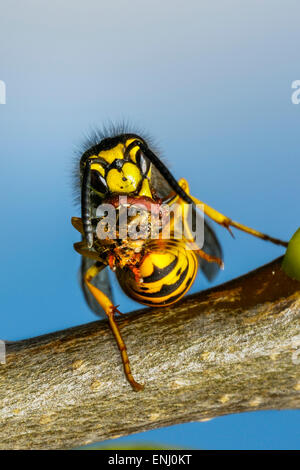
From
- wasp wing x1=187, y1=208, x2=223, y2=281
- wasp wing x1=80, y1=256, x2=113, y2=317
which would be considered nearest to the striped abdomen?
wasp wing x1=187, y1=208, x2=223, y2=281

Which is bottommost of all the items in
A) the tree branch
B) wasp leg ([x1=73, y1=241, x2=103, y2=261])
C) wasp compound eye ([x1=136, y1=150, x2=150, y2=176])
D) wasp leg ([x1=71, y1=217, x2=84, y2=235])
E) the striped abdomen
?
the tree branch

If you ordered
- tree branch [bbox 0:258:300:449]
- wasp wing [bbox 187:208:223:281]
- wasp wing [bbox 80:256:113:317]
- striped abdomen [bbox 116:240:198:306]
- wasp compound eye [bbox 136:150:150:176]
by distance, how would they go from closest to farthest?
tree branch [bbox 0:258:300:449]
striped abdomen [bbox 116:240:198:306]
wasp compound eye [bbox 136:150:150:176]
wasp wing [bbox 187:208:223:281]
wasp wing [bbox 80:256:113:317]

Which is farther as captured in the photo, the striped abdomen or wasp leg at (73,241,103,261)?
wasp leg at (73,241,103,261)

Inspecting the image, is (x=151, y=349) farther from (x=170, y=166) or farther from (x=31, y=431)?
(x=170, y=166)

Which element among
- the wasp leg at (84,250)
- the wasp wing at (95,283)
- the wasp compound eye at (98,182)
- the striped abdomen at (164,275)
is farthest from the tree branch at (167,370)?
the wasp wing at (95,283)

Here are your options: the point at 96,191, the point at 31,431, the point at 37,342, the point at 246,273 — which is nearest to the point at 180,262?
the point at 246,273

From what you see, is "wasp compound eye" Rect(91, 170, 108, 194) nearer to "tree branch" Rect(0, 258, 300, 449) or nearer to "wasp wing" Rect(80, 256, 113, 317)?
"tree branch" Rect(0, 258, 300, 449)

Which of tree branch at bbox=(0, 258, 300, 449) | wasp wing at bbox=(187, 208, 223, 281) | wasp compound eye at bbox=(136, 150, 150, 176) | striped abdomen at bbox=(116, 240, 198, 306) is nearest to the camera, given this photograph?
tree branch at bbox=(0, 258, 300, 449)

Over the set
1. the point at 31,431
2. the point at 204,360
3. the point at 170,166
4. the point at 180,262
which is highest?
the point at 170,166

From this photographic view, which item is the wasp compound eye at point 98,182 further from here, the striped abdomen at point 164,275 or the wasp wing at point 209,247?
the wasp wing at point 209,247
